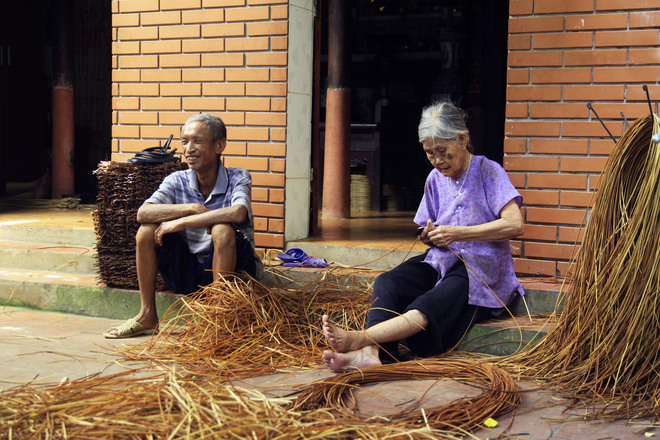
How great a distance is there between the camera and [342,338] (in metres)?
3.31

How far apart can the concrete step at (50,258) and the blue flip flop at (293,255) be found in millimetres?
1347

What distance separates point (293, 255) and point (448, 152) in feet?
5.29

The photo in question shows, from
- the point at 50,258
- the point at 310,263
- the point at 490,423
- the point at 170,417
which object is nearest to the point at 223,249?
the point at 310,263

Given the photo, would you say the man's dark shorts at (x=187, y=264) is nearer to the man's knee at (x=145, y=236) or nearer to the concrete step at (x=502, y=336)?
the man's knee at (x=145, y=236)

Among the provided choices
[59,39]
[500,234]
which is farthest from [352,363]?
[59,39]

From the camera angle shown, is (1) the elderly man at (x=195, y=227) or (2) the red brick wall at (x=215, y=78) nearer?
(1) the elderly man at (x=195, y=227)

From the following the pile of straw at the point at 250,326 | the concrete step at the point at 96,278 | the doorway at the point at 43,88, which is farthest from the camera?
the doorway at the point at 43,88

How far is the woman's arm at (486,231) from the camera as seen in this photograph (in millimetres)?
3590

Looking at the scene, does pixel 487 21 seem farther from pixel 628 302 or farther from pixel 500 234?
pixel 628 302

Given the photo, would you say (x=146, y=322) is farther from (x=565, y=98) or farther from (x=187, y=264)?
(x=565, y=98)

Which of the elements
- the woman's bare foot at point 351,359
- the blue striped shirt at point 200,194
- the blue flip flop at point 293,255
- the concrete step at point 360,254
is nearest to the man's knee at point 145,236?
the blue striped shirt at point 200,194

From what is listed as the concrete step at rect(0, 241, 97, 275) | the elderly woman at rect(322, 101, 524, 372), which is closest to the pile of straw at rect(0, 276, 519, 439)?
the elderly woman at rect(322, 101, 524, 372)

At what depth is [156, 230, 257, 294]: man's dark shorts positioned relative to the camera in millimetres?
4141

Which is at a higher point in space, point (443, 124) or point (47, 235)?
point (443, 124)
